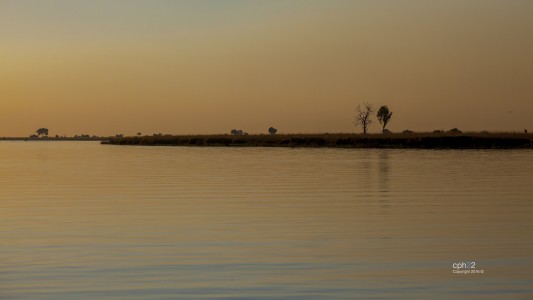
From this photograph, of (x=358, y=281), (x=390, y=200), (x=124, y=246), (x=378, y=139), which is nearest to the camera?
(x=358, y=281)

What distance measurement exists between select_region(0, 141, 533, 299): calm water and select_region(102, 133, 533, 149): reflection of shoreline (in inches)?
3044

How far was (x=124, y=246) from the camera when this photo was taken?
61.7 feet

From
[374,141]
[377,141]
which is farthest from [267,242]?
[374,141]

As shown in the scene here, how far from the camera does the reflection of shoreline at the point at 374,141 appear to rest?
365 ft

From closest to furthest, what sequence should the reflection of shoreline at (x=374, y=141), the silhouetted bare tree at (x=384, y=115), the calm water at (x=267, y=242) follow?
the calm water at (x=267, y=242), the reflection of shoreline at (x=374, y=141), the silhouetted bare tree at (x=384, y=115)

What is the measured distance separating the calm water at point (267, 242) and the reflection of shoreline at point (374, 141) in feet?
254

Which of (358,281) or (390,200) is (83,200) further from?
(358,281)

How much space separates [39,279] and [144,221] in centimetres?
917

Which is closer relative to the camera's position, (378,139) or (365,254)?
(365,254)

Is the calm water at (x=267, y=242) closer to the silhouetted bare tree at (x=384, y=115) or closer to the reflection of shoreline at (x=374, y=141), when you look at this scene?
the reflection of shoreline at (x=374, y=141)

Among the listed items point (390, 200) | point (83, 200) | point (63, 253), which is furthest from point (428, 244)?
point (83, 200)

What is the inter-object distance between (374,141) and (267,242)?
10793 cm

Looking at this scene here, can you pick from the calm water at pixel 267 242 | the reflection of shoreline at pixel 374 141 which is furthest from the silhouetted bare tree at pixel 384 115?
the calm water at pixel 267 242

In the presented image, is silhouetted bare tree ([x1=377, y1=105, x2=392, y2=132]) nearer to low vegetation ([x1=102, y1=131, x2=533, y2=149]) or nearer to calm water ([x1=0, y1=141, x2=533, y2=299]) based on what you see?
low vegetation ([x1=102, y1=131, x2=533, y2=149])
